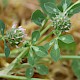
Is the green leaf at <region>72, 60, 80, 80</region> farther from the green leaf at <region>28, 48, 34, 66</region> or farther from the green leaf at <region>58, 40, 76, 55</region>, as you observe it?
the green leaf at <region>28, 48, 34, 66</region>

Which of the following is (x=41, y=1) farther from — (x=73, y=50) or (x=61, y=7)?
(x=73, y=50)

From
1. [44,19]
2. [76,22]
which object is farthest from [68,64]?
[44,19]

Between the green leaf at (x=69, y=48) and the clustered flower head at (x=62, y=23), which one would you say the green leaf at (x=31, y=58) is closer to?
the clustered flower head at (x=62, y=23)

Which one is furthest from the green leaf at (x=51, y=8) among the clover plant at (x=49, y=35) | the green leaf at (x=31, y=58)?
the green leaf at (x=31, y=58)

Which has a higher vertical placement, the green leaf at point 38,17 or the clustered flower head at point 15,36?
the green leaf at point 38,17

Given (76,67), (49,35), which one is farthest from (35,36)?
(76,67)

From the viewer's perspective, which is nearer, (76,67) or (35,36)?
(35,36)

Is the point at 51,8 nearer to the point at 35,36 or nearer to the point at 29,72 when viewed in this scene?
the point at 35,36
